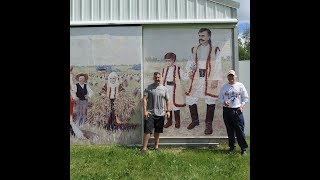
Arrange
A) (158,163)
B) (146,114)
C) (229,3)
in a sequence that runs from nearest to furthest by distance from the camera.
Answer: (158,163) → (146,114) → (229,3)

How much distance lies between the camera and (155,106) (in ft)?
29.6

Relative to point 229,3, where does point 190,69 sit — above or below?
below

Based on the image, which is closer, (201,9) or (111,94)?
(201,9)

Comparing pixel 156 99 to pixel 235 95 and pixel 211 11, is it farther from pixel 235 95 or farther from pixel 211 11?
pixel 211 11

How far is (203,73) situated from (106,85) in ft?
8.19

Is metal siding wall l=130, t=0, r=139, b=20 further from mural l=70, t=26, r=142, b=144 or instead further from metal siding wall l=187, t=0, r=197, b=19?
metal siding wall l=187, t=0, r=197, b=19

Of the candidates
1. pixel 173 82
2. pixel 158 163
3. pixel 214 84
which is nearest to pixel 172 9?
pixel 173 82

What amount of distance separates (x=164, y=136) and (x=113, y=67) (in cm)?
219

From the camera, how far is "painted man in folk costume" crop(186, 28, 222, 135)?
9.56m

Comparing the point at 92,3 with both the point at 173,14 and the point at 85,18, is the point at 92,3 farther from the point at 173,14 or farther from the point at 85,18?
the point at 173,14

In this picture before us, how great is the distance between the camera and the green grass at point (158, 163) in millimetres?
6824

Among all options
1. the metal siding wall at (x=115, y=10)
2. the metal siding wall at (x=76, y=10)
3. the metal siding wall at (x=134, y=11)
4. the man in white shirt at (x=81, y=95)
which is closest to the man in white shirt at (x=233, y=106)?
the metal siding wall at (x=134, y=11)
